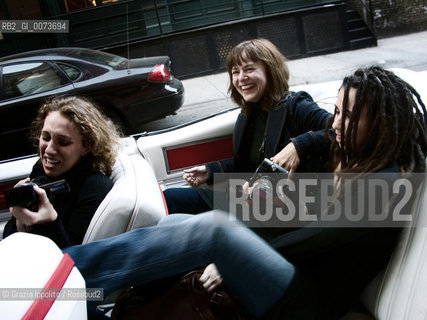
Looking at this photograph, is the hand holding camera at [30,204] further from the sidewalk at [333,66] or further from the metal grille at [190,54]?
the metal grille at [190,54]

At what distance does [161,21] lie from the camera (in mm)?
A: 2559

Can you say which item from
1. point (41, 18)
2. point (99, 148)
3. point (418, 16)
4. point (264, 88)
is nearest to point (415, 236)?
point (264, 88)

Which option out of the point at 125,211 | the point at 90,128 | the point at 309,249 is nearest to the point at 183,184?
the point at 90,128

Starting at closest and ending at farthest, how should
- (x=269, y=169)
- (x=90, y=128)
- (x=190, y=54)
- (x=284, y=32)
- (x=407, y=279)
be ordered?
(x=407, y=279)
(x=269, y=169)
(x=90, y=128)
(x=190, y=54)
(x=284, y=32)

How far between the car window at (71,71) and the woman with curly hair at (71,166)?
126 cm

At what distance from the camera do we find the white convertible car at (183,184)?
0.85 m

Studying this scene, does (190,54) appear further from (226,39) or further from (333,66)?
(333,66)

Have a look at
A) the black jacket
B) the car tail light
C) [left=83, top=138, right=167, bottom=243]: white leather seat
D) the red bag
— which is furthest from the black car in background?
the red bag

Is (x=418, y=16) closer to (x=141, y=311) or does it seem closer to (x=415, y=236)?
(x=415, y=236)

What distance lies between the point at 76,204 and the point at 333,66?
2643 mm

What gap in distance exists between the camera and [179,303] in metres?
0.99

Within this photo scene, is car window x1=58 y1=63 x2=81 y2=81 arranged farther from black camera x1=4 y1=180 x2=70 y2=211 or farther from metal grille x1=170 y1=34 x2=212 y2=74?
black camera x1=4 y1=180 x2=70 y2=211

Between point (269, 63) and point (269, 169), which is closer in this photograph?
point (269, 169)

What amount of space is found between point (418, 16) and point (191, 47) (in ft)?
5.74
